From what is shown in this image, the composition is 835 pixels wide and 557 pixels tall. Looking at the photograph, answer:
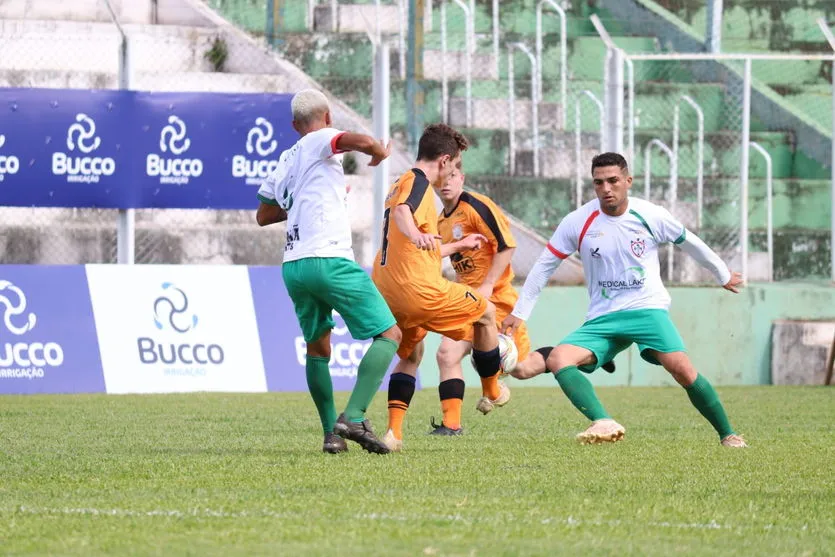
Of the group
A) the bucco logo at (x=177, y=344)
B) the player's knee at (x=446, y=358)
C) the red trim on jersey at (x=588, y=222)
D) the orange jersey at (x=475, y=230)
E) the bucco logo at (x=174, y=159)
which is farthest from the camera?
the bucco logo at (x=174, y=159)

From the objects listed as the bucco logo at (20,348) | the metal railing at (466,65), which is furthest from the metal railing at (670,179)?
the bucco logo at (20,348)

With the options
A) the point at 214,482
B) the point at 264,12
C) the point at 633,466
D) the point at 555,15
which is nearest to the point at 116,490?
the point at 214,482

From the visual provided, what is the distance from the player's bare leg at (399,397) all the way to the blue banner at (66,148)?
7192mm

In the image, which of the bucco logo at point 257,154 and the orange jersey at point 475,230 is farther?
the bucco logo at point 257,154

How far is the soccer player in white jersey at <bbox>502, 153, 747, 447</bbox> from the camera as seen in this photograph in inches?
Result: 399

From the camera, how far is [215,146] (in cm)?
1694

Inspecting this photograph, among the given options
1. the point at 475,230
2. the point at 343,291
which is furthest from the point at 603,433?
the point at 475,230

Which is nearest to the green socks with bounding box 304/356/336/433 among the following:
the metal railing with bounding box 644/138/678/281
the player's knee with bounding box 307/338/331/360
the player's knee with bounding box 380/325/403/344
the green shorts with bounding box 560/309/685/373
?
the player's knee with bounding box 307/338/331/360

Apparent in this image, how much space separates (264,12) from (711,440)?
1144 cm

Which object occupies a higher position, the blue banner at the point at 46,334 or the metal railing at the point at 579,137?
the metal railing at the point at 579,137

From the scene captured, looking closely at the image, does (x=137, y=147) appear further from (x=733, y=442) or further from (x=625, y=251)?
(x=733, y=442)

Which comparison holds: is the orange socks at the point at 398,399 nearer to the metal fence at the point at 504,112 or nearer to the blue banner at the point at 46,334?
the blue banner at the point at 46,334

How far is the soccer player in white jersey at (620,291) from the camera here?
33.3ft

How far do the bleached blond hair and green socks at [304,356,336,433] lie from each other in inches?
55.4
